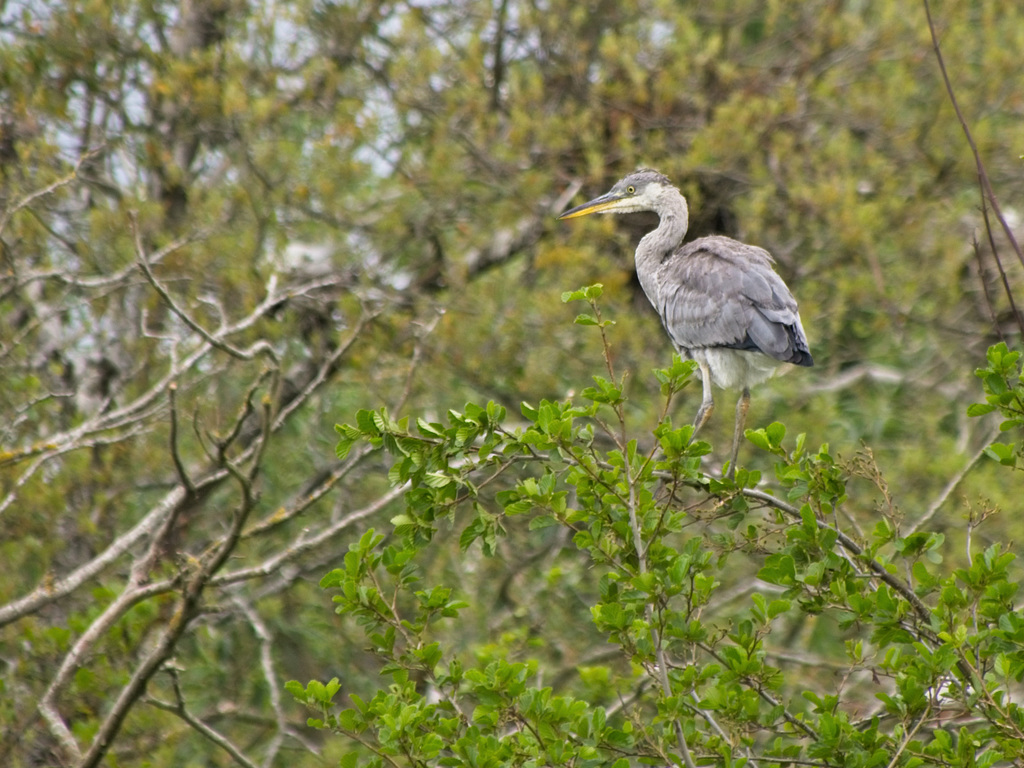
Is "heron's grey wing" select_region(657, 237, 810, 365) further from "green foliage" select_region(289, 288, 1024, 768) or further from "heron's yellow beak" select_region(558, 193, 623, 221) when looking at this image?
"green foliage" select_region(289, 288, 1024, 768)

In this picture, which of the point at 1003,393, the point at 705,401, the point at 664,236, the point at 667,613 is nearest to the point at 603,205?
the point at 664,236

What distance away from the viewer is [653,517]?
139 inches

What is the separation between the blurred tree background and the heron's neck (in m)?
1.19

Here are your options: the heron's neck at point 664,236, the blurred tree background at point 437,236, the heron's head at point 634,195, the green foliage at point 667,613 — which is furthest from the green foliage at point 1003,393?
the blurred tree background at point 437,236

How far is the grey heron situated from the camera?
18.2ft

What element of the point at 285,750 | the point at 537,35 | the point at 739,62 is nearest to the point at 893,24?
the point at 739,62

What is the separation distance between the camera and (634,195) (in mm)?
6887

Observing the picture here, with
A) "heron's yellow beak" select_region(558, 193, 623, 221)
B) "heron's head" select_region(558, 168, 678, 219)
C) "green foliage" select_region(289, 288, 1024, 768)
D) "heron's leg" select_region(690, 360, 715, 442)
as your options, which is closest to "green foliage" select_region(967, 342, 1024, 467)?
"green foliage" select_region(289, 288, 1024, 768)

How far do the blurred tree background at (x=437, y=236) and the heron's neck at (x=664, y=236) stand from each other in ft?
3.92

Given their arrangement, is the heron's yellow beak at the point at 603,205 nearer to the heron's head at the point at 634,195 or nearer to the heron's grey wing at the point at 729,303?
the heron's head at the point at 634,195

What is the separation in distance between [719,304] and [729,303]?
0.21ft

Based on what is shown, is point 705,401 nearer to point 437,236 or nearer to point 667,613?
point 667,613

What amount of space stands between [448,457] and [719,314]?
249cm

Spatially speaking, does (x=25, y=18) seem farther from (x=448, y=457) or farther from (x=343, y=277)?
(x=448, y=457)
